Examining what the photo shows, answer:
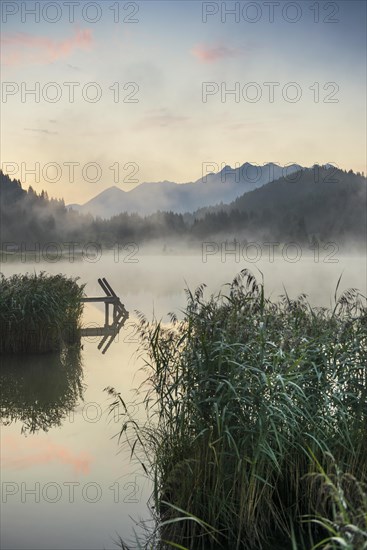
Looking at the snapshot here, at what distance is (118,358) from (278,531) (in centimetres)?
774

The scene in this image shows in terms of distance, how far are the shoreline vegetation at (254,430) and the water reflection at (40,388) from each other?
9.81 feet

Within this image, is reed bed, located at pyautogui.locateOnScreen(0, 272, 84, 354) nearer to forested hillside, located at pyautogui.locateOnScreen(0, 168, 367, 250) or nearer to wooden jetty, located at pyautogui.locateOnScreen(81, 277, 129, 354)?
wooden jetty, located at pyautogui.locateOnScreen(81, 277, 129, 354)

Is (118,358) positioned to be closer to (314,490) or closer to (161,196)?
(314,490)

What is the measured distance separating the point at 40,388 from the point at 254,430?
17.9ft

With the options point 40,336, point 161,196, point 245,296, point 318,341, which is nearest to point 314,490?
point 318,341

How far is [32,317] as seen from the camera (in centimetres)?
1100

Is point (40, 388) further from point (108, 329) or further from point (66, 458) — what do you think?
point (108, 329)

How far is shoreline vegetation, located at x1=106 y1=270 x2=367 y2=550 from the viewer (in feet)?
13.8

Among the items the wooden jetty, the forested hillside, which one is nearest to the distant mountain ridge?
the forested hillside

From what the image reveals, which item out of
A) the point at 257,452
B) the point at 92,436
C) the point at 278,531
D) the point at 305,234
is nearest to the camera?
the point at 257,452

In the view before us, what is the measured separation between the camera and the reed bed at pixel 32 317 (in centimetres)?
1092

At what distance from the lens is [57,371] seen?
1016 cm

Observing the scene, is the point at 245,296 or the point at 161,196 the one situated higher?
the point at 161,196

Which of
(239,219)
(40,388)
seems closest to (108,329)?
(40,388)
